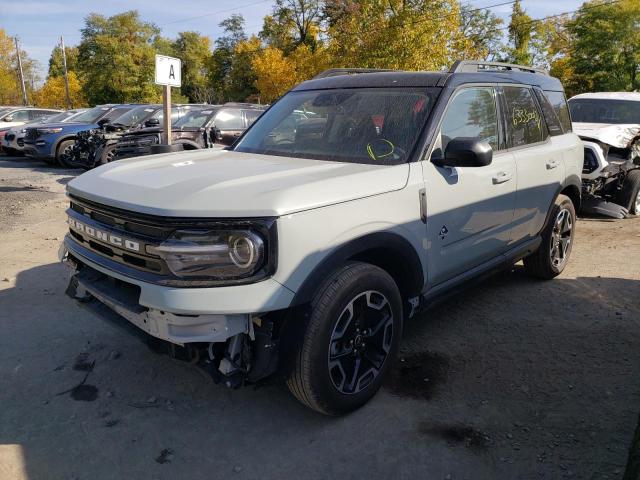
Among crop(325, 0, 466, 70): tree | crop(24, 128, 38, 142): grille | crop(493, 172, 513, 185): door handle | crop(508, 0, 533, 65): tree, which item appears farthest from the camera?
crop(508, 0, 533, 65): tree

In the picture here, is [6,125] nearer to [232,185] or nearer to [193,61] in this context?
[232,185]

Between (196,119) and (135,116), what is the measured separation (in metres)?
3.16

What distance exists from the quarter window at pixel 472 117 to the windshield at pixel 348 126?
19 cm

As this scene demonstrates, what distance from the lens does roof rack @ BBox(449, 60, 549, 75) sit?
3.79 metres

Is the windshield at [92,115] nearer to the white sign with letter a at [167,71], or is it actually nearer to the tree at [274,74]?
the white sign with letter a at [167,71]

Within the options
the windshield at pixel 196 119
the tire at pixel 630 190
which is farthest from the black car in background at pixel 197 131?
the tire at pixel 630 190

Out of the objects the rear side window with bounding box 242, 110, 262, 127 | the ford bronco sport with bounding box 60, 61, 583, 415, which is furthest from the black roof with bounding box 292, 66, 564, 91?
the rear side window with bounding box 242, 110, 262, 127

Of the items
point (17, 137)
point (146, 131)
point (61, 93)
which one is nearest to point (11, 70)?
point (61, 93)

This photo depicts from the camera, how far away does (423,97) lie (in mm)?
3490

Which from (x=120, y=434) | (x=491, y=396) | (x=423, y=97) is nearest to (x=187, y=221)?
(x=120, y=434)

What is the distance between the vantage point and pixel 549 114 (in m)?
4.83

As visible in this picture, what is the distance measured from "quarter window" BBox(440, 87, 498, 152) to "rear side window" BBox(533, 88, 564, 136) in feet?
3.30

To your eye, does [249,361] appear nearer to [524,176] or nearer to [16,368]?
[16,368]

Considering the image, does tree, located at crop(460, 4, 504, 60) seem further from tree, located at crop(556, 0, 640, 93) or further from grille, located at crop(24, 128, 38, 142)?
grille, located at crop(24, 128, 38, 142)
